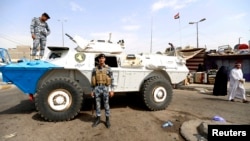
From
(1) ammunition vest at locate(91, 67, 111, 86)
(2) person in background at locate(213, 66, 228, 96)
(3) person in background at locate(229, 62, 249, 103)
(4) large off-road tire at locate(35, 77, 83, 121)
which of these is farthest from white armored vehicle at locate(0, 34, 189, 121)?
(2) person in background at locate(213, 66, 228, 96)

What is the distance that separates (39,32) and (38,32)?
3cm

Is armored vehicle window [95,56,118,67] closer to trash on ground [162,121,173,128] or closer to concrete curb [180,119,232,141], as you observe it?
trash on ground [162,121,173,128]

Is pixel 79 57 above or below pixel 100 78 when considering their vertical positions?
above

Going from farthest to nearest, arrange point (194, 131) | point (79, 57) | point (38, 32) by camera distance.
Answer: point (38, 32), point (79, 57), point (194, 131)

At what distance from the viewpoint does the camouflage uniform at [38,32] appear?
6602 mm

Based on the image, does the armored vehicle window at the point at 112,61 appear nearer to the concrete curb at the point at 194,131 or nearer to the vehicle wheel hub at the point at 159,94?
the vehicle wheel hub at the point at 159,94

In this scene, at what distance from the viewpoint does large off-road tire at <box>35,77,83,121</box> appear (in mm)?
4984

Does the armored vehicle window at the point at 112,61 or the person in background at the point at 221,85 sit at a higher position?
the armored vehicle window at the point at 112,61

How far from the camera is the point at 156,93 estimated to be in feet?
20.5

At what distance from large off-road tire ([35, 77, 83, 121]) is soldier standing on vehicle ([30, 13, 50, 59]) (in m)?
1.99

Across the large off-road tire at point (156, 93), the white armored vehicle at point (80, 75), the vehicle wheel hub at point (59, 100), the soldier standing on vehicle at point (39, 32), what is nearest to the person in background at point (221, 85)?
the white armored vehicle at point (80, 75)

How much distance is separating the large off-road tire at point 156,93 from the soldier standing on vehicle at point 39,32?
11.0 feet

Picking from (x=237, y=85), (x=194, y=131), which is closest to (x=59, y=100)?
(x=194, y=131)

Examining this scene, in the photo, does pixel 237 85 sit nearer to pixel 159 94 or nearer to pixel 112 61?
pixel 159 94
